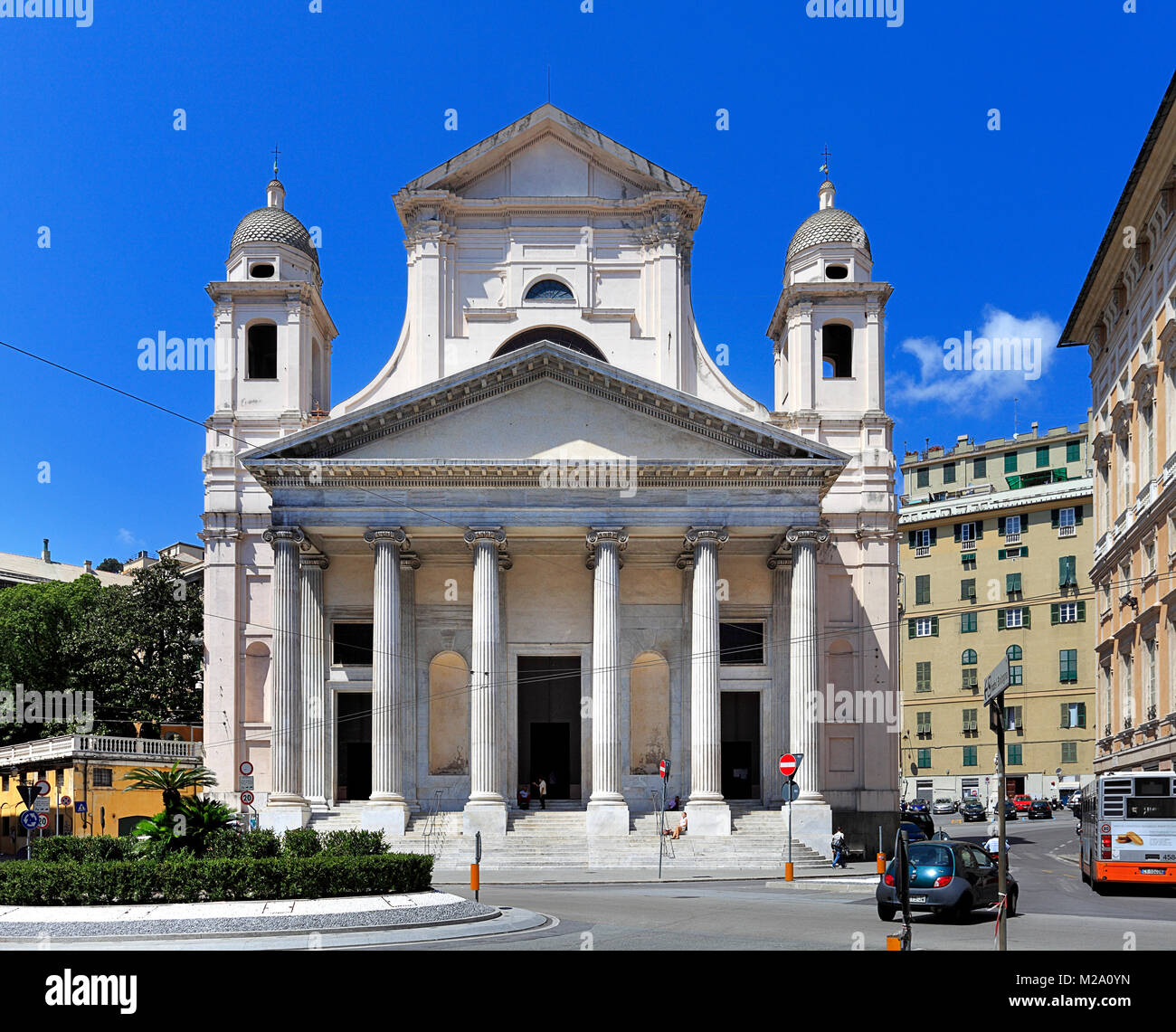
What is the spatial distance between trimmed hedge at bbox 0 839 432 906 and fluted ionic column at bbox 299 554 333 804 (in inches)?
892

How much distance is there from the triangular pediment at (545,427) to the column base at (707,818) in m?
10.5

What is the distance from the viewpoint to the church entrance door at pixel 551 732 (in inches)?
1957

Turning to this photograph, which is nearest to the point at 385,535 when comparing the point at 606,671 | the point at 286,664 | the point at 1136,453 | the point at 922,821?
the point at 286,664

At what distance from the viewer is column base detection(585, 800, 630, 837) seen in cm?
4216

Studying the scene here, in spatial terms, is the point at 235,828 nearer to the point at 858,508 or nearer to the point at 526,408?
the point at 526,408

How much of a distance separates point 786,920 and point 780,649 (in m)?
25.4

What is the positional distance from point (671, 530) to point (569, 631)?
6.47m

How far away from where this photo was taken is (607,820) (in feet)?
138

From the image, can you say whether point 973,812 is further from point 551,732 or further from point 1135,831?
point 1135,831

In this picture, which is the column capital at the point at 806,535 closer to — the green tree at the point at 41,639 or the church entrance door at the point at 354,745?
the church entrance door at the point at 354,745

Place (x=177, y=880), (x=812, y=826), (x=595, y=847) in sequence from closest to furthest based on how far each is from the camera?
(x=177, y=880), (x=595, y=847), (x=812, y=826)

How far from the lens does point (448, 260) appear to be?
51.2 m
